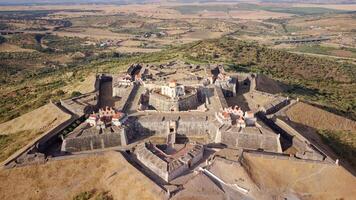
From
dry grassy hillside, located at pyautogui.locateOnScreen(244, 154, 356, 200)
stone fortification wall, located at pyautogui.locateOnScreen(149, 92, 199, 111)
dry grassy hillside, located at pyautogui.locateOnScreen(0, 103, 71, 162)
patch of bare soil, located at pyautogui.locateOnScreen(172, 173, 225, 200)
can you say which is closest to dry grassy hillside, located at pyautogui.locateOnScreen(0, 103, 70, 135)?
dry grassy hillside, located at pyautogui.locateOnScreen(0, 103, 71, 162)

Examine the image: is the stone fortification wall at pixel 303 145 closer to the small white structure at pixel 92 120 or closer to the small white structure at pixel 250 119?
the small white structure at pixel 250 119

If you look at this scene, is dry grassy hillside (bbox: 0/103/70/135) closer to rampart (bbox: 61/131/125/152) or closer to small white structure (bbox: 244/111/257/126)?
rampart (bbox: 61/131/125/152)

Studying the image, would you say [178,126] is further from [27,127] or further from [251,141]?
[27,127]

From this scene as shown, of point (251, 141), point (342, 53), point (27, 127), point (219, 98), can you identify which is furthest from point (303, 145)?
point (342, 53)

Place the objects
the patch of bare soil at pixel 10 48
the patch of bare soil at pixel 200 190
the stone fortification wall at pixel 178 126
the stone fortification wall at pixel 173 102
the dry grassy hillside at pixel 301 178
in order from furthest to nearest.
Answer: the patch of bare soil at pixel 10 48
the stone fortification wall at pixel 173 102
the stone fortification wall at pixel 178 126
the dry grassy hillside at pixel 301 178
the patch of bare soil at pixel 200 190

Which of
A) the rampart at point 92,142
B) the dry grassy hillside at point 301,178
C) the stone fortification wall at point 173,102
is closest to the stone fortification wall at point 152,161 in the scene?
the rampart at point 92,142
